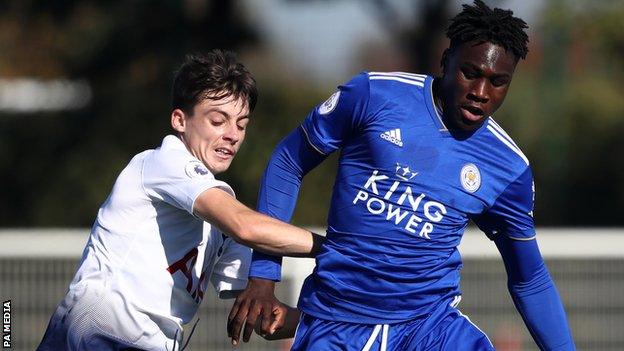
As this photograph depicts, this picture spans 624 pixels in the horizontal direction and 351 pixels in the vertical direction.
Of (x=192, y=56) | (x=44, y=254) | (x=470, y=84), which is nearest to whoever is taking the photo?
(x=470, y=84)

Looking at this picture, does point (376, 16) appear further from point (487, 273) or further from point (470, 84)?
point (470, 84)

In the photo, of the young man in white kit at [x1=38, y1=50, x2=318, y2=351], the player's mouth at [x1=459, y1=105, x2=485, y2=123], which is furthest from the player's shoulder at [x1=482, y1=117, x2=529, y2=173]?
the young man in white kit at [x1=38, y1=50, x2=318, y2=351]

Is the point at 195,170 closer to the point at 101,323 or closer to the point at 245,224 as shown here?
the point at 245,224

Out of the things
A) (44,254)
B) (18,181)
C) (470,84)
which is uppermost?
(470,84)

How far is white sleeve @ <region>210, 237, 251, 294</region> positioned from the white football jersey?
245 mm

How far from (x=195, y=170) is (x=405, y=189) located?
2.36 feet

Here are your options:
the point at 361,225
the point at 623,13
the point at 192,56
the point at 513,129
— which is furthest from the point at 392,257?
the point at 623,13

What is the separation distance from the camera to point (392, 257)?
407cm

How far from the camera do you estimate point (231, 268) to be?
4.42m

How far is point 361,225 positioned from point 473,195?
405 mm

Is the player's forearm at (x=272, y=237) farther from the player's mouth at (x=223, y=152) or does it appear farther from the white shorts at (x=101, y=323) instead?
the white shorts at (x=101, y=323)

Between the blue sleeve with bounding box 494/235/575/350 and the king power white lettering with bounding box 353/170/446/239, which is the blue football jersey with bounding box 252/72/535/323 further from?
the blue sleeve with bounding box 494/235/575/350

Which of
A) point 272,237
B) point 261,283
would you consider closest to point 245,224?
point 272,237

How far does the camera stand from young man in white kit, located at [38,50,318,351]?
3.94 meters
